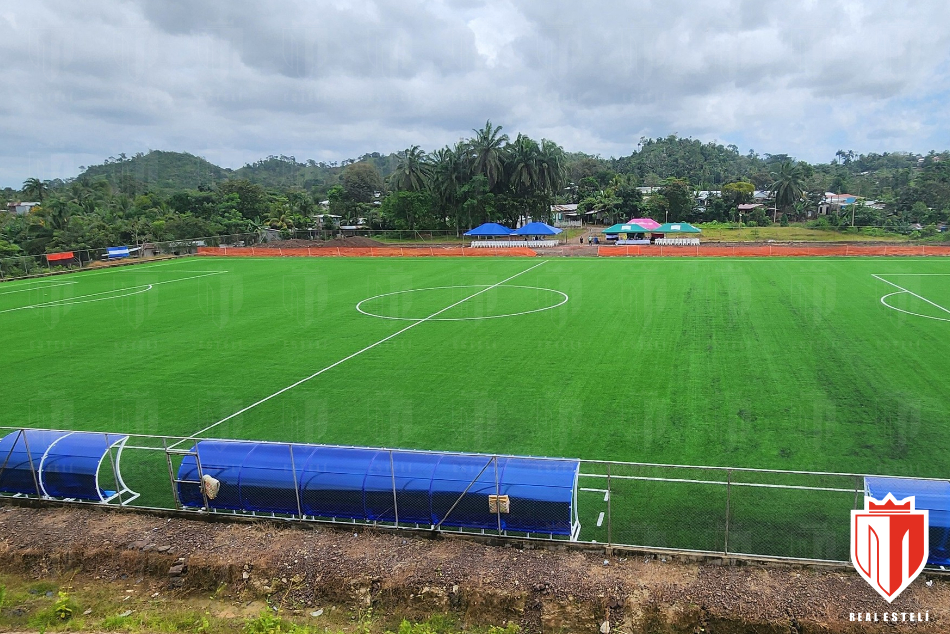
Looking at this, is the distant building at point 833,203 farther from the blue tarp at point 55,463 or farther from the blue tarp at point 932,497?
the blue tarp at point 55,463

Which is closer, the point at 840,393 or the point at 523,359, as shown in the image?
the point at 840,393

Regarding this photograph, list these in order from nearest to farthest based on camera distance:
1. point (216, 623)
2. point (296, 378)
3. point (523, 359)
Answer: point (216, 623)
point (296, 378)
point (523, 359)

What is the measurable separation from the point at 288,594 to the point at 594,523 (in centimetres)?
507

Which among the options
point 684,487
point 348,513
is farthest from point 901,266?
point 348,513

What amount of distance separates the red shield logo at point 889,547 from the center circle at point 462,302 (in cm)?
1936

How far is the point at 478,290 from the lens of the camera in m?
35.4

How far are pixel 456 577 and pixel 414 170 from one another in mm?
85495

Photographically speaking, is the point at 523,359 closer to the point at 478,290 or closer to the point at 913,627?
the point at 913,627

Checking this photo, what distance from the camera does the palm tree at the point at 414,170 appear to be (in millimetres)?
89938

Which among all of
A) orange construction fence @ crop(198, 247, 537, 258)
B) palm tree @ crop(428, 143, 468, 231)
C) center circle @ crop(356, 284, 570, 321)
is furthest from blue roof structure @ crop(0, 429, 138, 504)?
palm tree @ crop(428, 143, 468, 231)

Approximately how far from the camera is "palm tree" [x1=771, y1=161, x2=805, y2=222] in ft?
309

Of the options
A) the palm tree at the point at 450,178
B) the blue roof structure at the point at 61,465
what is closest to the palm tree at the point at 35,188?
the palm tree at the point at 450,178

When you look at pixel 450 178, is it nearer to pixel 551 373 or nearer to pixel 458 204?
pixel 458 204

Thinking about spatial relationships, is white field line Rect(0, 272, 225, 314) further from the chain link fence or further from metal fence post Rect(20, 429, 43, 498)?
the chain link fence
